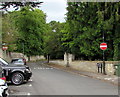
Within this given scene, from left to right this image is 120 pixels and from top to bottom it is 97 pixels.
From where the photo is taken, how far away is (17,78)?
15.1 meters

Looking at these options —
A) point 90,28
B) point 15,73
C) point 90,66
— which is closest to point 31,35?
point 90,28

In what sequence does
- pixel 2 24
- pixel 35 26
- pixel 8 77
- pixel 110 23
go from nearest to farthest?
pixel 8 77
pixel 110 23
pixel 2 24
pixel 35 26

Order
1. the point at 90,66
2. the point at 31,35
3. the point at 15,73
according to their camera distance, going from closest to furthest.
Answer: the point at 15,73, the point at 90,66, the point at 31,35

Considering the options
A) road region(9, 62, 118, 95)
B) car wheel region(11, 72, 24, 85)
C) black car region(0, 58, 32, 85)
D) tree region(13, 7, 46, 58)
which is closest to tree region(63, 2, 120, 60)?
road region(9, 62, 118, 95)

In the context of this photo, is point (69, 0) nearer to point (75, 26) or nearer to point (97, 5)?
point (75, 26)

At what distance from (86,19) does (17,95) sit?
1670 centimetres

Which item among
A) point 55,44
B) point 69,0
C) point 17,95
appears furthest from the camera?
point 55,44

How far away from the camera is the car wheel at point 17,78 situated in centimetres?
1502

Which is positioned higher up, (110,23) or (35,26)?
(35,26)

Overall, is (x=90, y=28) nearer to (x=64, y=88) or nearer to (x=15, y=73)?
(x=15, y=73)

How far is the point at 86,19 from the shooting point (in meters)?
26.1

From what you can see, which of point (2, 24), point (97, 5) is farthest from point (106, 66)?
point (2, 24)

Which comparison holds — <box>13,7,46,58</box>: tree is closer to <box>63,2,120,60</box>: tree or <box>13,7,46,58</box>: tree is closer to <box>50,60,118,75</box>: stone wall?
<box>50,60,118,75</box>: stone wall

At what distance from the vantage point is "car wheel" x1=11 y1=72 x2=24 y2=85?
49.3ft
